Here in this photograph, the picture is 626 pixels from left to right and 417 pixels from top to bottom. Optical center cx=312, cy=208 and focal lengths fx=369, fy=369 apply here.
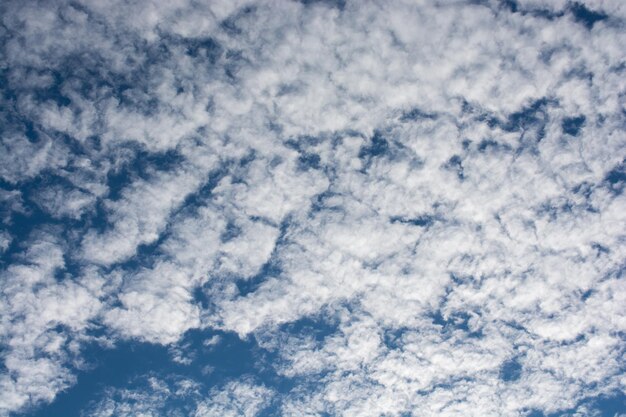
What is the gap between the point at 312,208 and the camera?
6.59 meters

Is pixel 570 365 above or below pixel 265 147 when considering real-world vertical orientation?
below

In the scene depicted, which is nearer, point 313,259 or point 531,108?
point 531,108

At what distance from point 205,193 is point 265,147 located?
4.38 ft

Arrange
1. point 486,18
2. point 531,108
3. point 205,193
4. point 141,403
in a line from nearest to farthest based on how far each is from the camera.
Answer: point 486,18 < point 531,108 < point 205,193 < point 141,403

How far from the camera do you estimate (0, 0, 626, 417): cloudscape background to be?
569cm

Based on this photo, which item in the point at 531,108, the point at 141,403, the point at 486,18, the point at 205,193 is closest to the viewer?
the point at 486,18

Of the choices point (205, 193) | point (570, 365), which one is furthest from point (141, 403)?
point (570, 365)

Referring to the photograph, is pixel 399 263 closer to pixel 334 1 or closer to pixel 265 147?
pixel 265 147

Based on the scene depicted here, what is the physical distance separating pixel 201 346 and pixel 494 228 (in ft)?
19.2

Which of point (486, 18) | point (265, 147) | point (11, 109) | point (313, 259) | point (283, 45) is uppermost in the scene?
point (486, 18)

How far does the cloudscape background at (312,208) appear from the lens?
5.69m

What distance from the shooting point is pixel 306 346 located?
277 inches

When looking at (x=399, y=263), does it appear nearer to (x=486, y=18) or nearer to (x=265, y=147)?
(x=265, y=147)

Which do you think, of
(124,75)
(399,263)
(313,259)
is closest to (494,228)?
(399,263)
